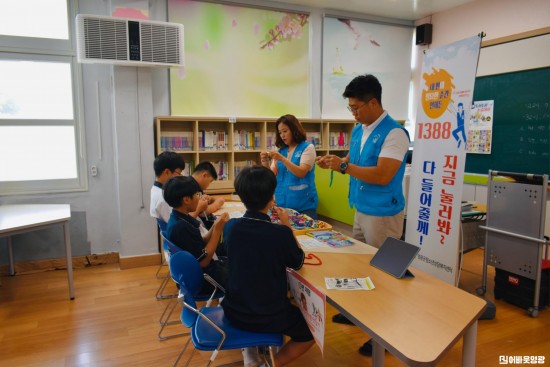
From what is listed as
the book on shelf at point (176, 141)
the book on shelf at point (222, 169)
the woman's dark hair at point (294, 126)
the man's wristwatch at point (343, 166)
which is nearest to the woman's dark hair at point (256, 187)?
the man's wristwatch at point (343, 166)

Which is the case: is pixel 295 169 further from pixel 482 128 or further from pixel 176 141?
pixel 482 128

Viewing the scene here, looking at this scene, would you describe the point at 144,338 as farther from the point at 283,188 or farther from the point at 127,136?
the point at 127,136

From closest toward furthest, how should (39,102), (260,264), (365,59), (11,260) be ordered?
(260,264) < (11,260) < (39,102) < (365,59)

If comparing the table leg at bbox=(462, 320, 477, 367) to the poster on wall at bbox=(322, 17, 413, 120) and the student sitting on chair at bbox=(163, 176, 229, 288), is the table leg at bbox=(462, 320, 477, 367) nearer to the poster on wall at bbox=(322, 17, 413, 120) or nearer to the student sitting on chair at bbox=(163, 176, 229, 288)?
the student sitting on chair at bbox=(163, 176, 229, 288)

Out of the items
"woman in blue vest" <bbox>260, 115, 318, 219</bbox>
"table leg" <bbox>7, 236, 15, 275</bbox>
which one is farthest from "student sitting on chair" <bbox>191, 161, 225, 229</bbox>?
"table leg" <bbox>7, 236, 15, 275</bbox>

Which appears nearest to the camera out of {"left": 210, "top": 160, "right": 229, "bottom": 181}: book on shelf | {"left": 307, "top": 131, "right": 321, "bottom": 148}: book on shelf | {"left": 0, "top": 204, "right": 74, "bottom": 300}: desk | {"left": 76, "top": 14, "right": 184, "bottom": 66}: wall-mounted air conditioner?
{"left": 0, "top": 204, "right": 74, "bottom": 300}: desk

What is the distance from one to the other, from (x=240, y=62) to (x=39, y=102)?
2.48m

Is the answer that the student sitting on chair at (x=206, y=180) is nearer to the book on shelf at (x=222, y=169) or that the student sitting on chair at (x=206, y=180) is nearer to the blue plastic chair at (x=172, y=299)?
the blue plastic chair at (x=172, y=299)

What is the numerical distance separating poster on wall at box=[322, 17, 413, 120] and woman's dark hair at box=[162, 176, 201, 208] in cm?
364

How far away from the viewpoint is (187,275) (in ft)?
6.04

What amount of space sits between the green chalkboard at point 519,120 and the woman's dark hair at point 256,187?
3.49 m

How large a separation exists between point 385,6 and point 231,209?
155 inches

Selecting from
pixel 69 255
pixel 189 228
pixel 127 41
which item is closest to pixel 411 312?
pixel 189 228

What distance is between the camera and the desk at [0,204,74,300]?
9.99ft
